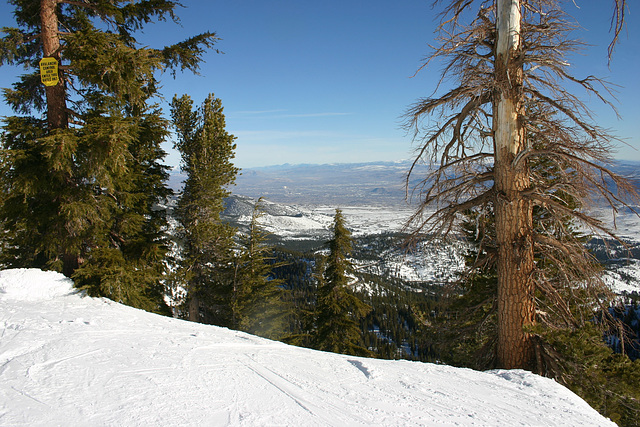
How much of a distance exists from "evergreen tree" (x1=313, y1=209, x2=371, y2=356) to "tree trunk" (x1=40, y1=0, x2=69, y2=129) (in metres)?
9.93

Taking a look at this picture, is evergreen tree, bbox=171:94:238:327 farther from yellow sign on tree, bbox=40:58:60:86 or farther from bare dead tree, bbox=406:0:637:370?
bare dead tree, bbox=406:0:637:370

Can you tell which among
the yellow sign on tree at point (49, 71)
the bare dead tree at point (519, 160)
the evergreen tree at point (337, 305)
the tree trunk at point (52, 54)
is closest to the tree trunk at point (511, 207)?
the bare dead tree at point (519, 160)

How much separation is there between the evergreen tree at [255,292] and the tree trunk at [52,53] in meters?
7.84

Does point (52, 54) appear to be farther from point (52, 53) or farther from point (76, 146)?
point (76, 146)

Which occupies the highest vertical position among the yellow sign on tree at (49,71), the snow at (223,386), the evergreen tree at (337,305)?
the yellow sign on tree at (49,71)

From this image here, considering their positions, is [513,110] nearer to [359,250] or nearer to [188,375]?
[188,375]

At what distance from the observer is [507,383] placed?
3844 millimetres

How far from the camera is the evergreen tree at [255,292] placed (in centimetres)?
1392

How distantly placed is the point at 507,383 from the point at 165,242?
344 inches

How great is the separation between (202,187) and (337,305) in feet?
23.9

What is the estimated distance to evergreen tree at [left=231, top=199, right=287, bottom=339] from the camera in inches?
548

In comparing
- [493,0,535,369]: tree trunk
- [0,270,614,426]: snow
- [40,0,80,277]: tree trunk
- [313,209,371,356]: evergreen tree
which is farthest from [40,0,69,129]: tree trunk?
[313,209,371,356]: evergreen tree

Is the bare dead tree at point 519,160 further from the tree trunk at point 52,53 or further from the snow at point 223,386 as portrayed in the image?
the tree trunk at point 52,53

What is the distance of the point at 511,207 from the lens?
15.9ft
